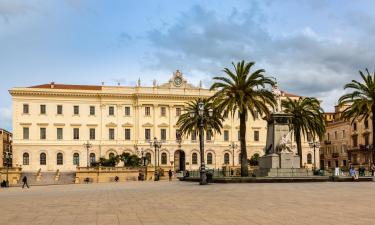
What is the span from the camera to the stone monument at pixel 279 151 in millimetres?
41250

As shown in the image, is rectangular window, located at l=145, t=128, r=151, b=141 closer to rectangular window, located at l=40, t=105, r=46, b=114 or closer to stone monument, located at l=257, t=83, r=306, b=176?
rectangular window, located at l=40, t=105, r=46, b=114

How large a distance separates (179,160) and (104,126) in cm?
1474

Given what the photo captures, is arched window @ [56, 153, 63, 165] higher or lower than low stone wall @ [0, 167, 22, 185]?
higher

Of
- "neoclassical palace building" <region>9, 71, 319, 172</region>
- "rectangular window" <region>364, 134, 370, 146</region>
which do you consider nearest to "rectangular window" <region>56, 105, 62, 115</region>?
"neoclassical palace building" <region>9, 71, 319, 172</region>

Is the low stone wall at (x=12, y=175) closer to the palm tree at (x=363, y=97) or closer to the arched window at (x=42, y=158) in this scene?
the arched window at (x=42, y=158)

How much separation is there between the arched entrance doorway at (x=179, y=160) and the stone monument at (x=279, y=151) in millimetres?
51736

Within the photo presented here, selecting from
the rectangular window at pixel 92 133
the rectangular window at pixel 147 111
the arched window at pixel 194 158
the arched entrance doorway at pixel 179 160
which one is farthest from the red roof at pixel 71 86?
the arched window at pixel 194 158

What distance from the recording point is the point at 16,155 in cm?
8725

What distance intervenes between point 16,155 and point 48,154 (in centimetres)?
504

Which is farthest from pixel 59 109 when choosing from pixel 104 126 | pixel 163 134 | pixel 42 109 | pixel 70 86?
pixel 163 134

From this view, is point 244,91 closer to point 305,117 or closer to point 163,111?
point 305,117

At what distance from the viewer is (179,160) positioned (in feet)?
314

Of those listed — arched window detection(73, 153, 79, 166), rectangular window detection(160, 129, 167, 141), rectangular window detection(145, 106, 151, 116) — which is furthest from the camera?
rectangular window detection(160, 129, 167, 141)

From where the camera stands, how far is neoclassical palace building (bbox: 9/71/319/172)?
8819 centimetres
